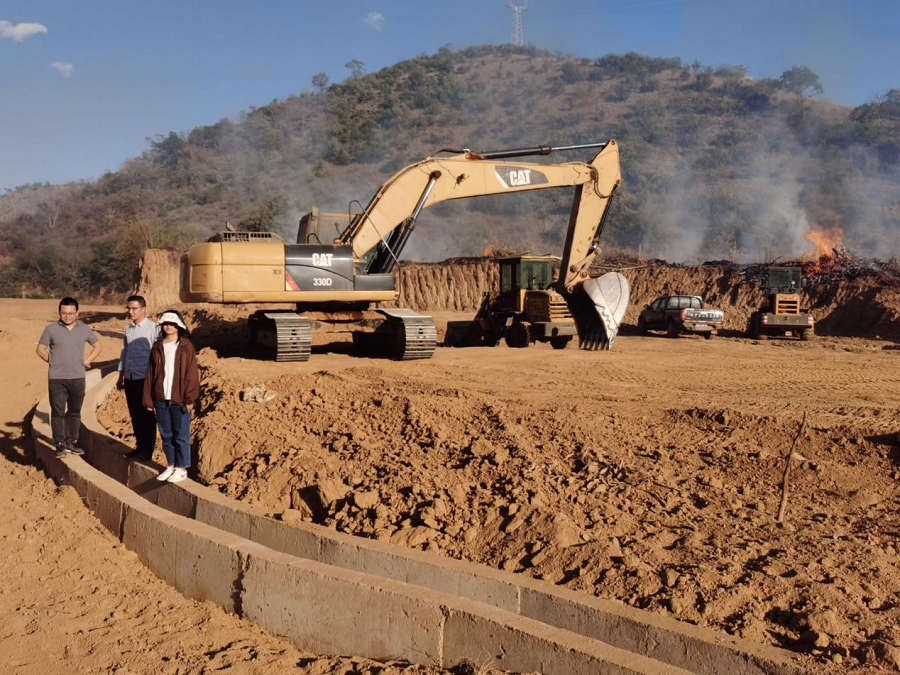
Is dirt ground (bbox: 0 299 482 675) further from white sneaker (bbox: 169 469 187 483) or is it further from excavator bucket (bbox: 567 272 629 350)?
excavator bucket (bbox: 567 272 629 350)

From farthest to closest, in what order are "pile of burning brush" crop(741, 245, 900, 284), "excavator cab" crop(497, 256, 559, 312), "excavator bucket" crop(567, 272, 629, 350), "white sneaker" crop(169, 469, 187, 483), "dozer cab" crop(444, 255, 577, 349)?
"pile of burning brush" crop(741, 245, 900, 284) → "excavator cab" crop(497, 256, 559, 312) → "dozer cab" crop(444, 255, 577, 349) → "excavator bucket" crop(567, 272, 629, 350) → "white sneaker" crop(169, 469, 187, 483)

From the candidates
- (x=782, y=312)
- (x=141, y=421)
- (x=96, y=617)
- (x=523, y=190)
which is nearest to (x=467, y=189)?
(x=523, y=190)

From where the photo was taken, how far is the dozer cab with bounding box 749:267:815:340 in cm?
2252

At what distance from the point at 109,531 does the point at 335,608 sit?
304 centimetres

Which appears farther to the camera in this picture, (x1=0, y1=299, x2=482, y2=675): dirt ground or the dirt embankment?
the dirt embankment

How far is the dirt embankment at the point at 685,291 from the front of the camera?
24797 millimetres

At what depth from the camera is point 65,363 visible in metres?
8.24

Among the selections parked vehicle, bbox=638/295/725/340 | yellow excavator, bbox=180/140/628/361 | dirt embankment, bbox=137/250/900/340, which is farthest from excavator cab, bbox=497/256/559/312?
dirt embankment, bbox=137/250/900/340

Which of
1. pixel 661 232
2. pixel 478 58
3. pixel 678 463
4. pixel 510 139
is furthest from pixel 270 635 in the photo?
pixel 478 58

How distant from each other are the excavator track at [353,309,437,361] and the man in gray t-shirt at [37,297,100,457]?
6.36m

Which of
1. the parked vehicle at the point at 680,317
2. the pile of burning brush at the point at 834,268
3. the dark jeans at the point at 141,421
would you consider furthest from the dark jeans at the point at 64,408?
the pile of burning brush at the point at 834,268

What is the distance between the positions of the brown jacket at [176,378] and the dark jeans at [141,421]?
0.72 metres

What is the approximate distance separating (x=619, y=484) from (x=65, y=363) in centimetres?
565

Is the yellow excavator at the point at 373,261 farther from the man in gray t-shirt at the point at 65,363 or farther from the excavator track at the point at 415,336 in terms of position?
the man in gray t-shirt at the point at 65,363
